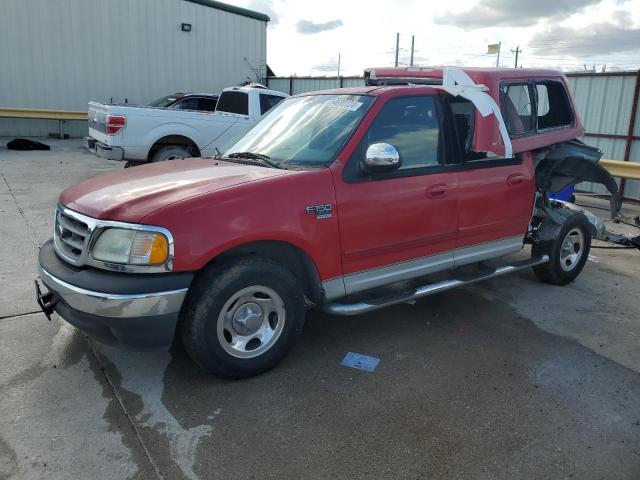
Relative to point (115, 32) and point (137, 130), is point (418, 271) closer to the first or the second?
point (137, 130)

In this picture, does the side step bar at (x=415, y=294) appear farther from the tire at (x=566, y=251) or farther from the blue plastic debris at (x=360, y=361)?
the blue plastic debris at (x=360, y=361)

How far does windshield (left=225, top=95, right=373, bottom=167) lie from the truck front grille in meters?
1.42

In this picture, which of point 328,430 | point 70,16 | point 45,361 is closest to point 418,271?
point 328,430

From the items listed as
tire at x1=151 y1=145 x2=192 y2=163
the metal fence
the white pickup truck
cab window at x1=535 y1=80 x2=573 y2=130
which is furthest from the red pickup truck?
the metal fence

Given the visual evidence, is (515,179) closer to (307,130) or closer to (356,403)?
(307,130)

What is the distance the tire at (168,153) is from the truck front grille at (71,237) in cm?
621

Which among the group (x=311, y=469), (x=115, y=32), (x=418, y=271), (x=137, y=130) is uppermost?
(x=115, y=32)

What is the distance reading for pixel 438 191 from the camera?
4.33 m

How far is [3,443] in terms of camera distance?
9.66 ft

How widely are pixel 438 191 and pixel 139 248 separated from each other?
2345 mm

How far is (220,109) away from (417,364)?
9.24 meters

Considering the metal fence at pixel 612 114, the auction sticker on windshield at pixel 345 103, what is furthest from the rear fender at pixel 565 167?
the metal fence at pixel 612 114

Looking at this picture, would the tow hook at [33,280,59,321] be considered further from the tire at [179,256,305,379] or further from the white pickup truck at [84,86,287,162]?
the white pickup truck at [84,86,287,162]

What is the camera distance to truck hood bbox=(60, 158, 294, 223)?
3.28 m
